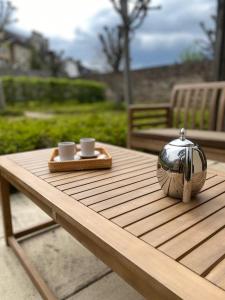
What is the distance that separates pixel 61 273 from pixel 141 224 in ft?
2.35

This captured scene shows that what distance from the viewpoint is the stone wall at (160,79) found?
743 cm

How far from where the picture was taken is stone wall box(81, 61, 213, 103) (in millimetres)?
7434

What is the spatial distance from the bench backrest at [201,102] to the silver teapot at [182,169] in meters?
1.80

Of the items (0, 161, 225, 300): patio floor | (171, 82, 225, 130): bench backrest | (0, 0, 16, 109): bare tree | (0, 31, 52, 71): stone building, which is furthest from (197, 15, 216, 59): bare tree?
(0, 31, 52, 71): stone building

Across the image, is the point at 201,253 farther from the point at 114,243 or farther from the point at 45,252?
the point at 45,252

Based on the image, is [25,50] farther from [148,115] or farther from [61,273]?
[61,273]

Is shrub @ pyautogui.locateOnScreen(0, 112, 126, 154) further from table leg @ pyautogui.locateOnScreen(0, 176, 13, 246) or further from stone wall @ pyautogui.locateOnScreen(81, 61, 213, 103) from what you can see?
stone wall @ pyautogui.locateOnScreen(81, 61, 213, 103)

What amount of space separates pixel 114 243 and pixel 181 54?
556 inches

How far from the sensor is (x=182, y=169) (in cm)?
81

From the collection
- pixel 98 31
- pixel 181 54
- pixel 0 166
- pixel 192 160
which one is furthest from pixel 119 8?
pixel 181 54

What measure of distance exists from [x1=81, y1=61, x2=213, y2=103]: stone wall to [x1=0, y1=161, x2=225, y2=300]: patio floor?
6620 millimetres

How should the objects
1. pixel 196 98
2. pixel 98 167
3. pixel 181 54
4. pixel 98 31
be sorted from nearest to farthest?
1. pixel 98 167
2. pixel 196 98
3. pixel 98 31
4. pixel 181 54

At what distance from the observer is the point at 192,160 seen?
2.64 feet

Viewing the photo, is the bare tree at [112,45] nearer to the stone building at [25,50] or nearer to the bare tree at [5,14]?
the bare tree at [5,14]
